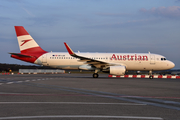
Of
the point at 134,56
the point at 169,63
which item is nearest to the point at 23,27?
the point at 134,56

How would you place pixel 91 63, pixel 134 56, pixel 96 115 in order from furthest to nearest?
pixel 134 56
pixel 91 63
pixel 96 115

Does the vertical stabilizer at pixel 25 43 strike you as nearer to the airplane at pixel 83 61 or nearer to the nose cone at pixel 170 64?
the airplane at pixel 83 61

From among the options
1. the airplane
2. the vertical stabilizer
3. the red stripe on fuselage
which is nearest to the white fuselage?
the airplane

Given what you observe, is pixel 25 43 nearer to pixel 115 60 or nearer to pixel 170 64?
pixel 115 60

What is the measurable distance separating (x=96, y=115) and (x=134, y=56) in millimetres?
25799

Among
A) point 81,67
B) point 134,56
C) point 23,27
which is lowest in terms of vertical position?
point 81,67

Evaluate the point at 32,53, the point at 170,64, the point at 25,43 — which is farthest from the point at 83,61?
the point at 170,64

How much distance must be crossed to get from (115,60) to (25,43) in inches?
556

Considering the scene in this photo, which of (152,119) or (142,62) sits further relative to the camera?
(142,62)

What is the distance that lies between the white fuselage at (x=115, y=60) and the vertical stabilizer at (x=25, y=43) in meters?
2.21

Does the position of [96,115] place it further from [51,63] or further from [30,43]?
[30,43]

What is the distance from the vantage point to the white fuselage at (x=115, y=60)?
29.6 m

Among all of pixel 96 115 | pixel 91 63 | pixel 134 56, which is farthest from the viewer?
pixel 134 56

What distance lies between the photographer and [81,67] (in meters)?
29.1
